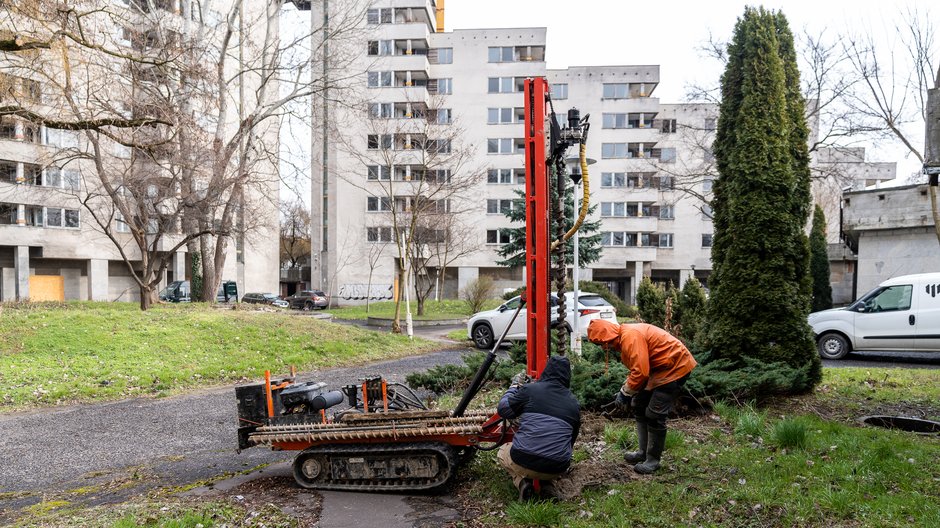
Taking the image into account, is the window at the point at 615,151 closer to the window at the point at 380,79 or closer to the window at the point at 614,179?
the window at the point at 614,179

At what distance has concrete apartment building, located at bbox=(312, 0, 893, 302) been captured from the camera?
4750 centimetres

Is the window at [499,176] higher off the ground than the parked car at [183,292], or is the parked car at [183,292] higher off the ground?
the window at [499,176]

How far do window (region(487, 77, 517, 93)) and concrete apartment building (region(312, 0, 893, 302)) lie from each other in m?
0.08

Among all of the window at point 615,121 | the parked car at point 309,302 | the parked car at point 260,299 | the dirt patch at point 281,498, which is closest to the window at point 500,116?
the window at point 615,121

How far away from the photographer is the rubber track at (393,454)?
558 cm

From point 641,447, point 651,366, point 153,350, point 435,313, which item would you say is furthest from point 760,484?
point 435,313

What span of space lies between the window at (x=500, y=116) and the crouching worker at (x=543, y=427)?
44972mm

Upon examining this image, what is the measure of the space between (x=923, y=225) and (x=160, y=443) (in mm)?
22459

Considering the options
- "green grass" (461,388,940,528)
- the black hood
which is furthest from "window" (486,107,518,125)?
the black hood

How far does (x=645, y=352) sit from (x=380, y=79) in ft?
151

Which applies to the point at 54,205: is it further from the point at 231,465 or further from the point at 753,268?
the point at 753,268

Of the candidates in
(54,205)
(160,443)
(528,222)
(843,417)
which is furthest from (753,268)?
(54,205)

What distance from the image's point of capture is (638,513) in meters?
4.55

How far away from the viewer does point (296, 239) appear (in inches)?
2655
